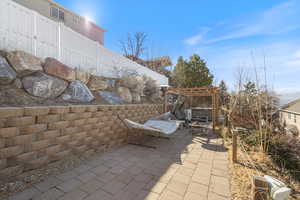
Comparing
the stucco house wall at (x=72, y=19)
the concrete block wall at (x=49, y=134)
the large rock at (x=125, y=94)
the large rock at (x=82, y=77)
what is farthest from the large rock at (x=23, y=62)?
the stucco house wall at (x=72, y=19)

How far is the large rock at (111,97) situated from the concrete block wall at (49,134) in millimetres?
540

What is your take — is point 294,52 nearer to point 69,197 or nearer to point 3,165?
point 69,197

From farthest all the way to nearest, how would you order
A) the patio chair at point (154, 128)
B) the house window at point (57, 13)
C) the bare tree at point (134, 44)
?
1. the bare tree at point (134, 44)
2. the house window at point (57, 13)
3. the patio chair at point (154, 128)

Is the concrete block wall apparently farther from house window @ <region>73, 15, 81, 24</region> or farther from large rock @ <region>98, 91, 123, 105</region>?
house window @ <region>73, 15, 81, 24</region>

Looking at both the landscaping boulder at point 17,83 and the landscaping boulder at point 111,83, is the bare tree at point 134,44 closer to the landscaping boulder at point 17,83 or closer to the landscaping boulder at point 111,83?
the landscaping boulder at point 111,83

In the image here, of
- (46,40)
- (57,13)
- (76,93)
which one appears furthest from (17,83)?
(57,13)

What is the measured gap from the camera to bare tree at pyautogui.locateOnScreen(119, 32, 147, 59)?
12.5 m

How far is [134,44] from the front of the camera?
12.9m

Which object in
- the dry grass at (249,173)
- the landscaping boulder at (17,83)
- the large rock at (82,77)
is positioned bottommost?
the dry grass at (249,173)

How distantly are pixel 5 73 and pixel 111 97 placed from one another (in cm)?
233

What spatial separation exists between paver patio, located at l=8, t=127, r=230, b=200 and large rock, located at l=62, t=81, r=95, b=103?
4.63 ft

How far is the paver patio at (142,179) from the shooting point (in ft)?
5.76

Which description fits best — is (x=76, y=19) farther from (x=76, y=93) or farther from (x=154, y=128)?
(x=154, y=128)

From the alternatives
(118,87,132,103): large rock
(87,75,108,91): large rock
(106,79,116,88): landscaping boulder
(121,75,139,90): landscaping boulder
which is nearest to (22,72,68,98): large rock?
(87,75,108,91): large rock
